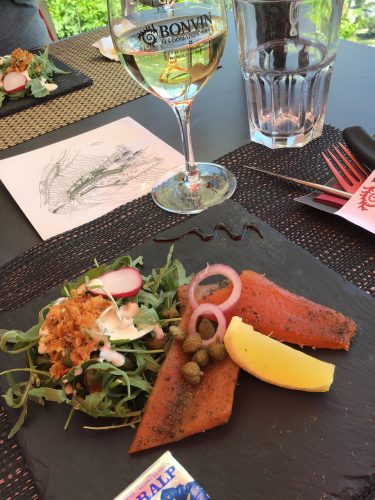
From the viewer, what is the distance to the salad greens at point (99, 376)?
61 centimetres

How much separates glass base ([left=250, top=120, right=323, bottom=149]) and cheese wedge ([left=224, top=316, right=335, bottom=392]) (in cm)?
55

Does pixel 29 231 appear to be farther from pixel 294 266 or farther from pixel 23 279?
pixel 294 266

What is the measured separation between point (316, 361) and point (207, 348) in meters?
0.13

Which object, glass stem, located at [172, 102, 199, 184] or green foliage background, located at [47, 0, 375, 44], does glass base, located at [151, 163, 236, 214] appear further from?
green foliage background, located at [47, 0, 375, 44]

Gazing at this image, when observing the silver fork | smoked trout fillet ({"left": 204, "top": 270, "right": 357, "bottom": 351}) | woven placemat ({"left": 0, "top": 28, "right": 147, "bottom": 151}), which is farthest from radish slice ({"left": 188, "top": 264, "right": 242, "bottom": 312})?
woven placemat ({"left": 0, "top": 28, "right": 147, "bottom": 151})

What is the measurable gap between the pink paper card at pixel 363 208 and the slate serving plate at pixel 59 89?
2.96ft

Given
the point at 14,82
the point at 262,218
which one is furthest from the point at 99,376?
the point at 14,82

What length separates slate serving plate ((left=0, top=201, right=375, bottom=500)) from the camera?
0.53m

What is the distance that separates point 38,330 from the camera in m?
0.70

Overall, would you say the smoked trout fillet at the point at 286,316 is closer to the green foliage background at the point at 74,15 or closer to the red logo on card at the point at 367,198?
the red logo on card at the point at 367,198

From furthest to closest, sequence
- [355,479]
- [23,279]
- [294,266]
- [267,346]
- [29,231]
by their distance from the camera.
A: 1. [29,231]
2. [23,279]
3. [294,266]
4. [267,346]
5. [355,479]

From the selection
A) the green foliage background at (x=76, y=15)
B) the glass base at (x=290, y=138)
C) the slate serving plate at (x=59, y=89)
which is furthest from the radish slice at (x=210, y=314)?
the green foliage background at (x=76, y=15)

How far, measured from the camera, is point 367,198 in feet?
2.73

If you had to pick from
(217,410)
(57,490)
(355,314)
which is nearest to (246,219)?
(355,314)
